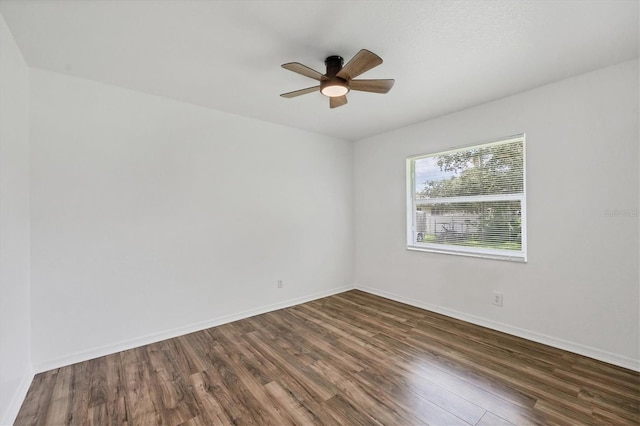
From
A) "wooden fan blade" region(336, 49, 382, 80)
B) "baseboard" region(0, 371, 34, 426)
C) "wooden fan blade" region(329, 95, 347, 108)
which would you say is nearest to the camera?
"baseboard" region(0, 371, 34, 426)

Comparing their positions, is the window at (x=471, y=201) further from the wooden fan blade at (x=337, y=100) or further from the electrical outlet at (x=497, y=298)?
the wooden fan blade at (x=337, y=100)

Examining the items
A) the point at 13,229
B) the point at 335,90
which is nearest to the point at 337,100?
the point at 335,90

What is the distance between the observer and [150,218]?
2703 millimetres

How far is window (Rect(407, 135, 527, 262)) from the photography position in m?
2.86

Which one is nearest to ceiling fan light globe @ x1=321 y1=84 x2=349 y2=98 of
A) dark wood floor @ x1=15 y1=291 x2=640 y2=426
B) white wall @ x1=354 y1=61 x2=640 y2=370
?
white wall @ x1=354 y1=61 x2=640 y2=370

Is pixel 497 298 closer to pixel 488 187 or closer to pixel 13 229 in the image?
pixel 488 187

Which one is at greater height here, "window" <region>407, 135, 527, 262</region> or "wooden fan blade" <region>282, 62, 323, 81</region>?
"wooden fan blade" <region>282, 62, 323, 81</region>

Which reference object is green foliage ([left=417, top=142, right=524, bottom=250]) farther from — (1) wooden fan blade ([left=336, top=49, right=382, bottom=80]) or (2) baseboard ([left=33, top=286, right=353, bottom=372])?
(2) baseboard ([left=33, top=286, right=353, bottom=372])

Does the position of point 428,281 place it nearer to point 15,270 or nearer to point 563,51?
point 563,51

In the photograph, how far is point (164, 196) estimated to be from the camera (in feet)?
9.12

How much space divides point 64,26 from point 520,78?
11.6 feet

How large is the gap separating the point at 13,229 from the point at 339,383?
8.22ft

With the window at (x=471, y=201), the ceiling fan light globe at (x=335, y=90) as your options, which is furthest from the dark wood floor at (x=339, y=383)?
the ceiling fan light globe at (x=335, y=90)

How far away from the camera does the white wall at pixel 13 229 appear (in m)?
1.64
